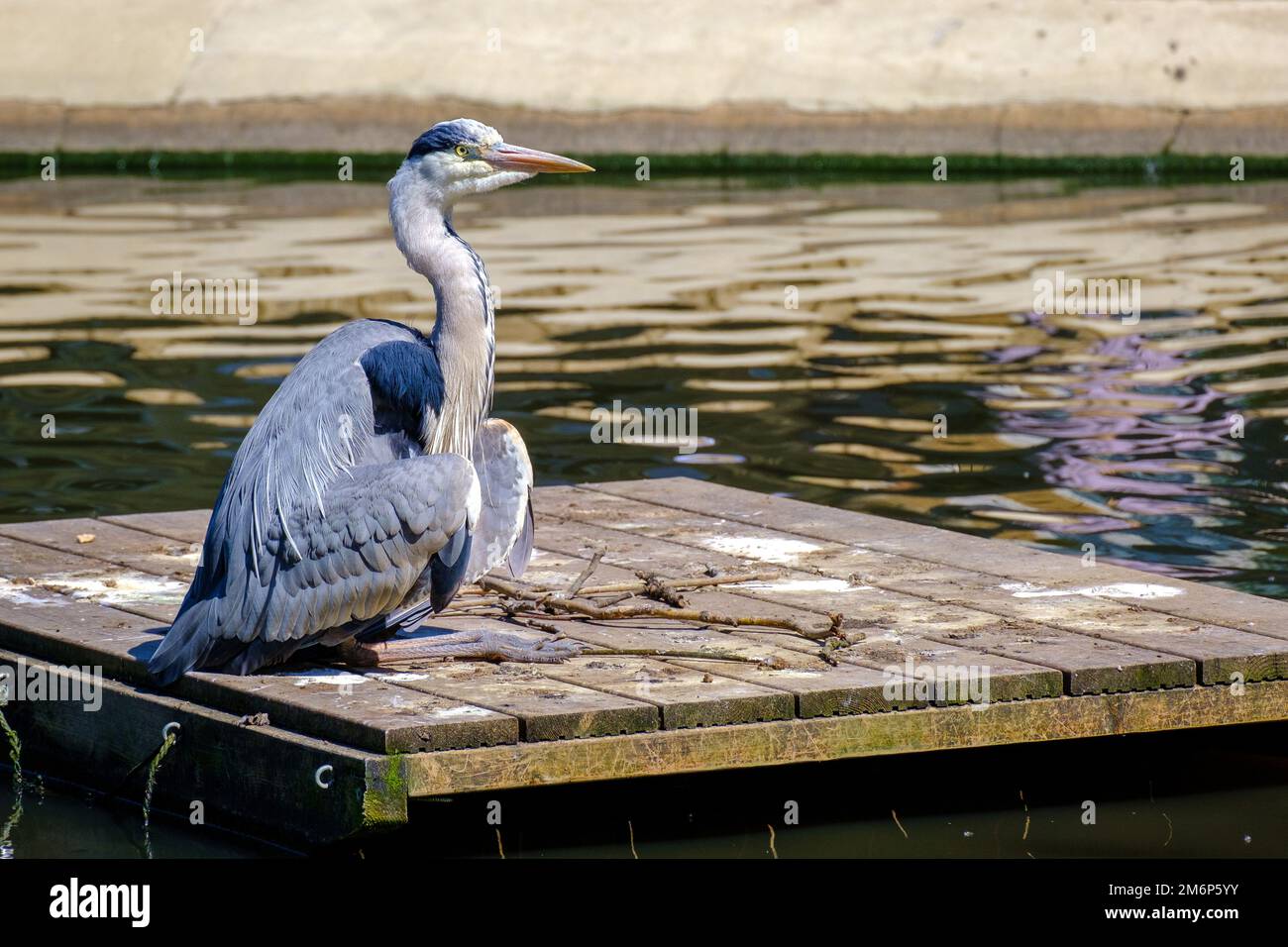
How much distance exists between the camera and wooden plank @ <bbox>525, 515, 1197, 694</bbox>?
6965 millimetres

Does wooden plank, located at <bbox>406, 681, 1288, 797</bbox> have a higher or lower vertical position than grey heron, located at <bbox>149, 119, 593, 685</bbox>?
lower

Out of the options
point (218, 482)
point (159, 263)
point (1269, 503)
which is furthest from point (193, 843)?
point (159, 263)

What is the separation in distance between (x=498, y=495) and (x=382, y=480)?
535 millimetres

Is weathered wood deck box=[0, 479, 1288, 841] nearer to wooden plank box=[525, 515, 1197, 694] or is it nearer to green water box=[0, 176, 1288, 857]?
wooden plank box=[525, 515, 1197, 694]

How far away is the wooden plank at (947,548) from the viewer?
25.3 ft

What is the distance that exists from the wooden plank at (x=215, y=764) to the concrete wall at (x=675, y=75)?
15497 millimetres

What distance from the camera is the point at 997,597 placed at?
7.88 m

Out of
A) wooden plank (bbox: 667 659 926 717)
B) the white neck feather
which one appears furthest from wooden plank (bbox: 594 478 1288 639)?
the white neck feather

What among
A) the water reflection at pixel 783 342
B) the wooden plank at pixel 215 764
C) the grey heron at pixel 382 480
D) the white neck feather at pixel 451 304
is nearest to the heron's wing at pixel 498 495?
the grey heron at pixel 382 480

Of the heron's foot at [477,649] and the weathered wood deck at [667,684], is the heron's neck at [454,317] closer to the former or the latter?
the heron's foot at [477,649]

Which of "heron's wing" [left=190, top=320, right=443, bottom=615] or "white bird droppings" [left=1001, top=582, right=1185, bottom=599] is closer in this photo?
"heron's wing" [left=190, top=320, right=443, bottom=615]

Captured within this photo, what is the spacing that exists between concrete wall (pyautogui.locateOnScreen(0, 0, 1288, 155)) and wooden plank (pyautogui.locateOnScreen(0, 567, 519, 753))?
1526 cm

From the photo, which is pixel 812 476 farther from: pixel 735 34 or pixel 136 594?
pixel 735 34

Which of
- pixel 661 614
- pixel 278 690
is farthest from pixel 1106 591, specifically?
pixel 278 690
